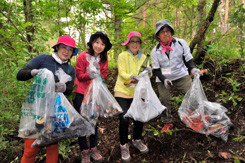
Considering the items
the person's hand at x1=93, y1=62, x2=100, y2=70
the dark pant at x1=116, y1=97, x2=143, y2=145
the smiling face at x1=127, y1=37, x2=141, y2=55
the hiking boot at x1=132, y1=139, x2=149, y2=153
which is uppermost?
the smiling face at x1=127, y1=37, x2=141, y2=55

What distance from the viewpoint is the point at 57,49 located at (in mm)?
1958

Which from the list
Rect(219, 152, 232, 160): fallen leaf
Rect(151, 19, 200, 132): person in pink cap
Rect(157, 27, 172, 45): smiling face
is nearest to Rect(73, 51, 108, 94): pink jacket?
Rect(151, 19, 200, 132): person in pink cap

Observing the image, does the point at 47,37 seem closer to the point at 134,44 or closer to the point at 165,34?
the point at 134,44

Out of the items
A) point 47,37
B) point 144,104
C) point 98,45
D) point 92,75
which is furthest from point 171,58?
point 47,37

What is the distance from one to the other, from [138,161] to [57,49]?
1898 mm

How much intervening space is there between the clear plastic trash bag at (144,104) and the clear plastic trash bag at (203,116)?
367 mm

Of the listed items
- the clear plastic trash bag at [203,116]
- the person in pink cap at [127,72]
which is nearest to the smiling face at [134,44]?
the person in pink cap at [127,72]

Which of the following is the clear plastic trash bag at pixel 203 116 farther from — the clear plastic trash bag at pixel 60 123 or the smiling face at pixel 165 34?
the clear plastic trash bag at pixel 60 123

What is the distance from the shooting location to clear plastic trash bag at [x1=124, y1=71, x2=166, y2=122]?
6.69ft

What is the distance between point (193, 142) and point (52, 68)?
2.11m

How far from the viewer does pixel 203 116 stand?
2.03 m

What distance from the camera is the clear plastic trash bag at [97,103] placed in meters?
2.03

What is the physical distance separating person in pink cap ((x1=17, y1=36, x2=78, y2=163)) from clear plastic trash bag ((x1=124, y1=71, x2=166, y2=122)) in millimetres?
841

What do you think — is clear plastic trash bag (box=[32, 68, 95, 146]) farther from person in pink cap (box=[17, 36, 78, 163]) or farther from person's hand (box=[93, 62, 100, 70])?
person's hand (box=[93, 62, 100, 70])
